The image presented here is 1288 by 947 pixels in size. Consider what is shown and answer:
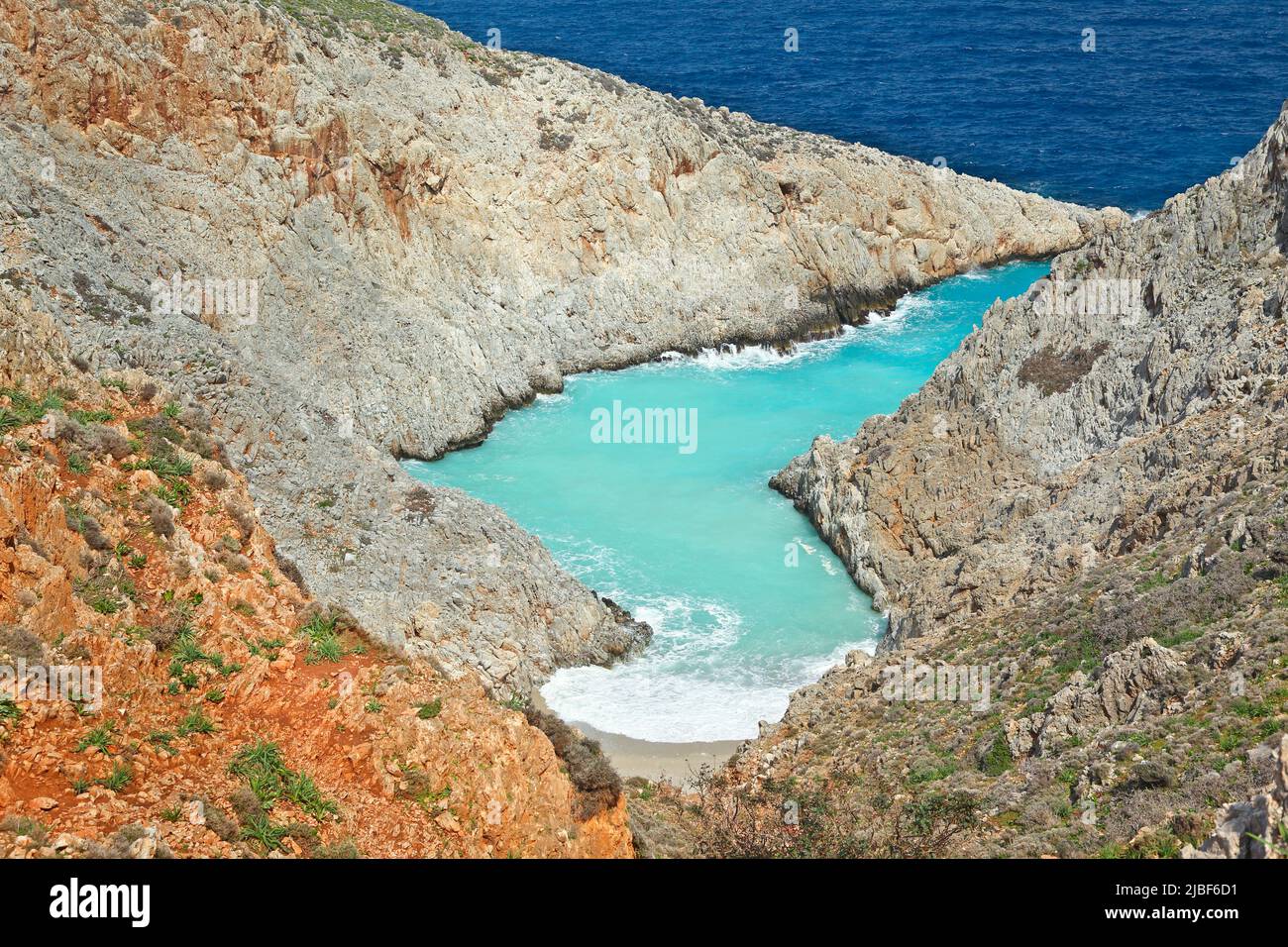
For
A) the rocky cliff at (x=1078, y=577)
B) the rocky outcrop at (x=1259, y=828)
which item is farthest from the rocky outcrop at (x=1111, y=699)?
the rocky outcrop at (x=1259, y=828)

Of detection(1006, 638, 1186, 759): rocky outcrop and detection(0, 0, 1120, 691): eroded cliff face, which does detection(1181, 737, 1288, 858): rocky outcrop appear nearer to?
detection(1006, 638, 1186, 759): rocky outcrop

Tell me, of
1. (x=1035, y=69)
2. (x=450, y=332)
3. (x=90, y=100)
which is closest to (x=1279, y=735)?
(x=450, y=332)

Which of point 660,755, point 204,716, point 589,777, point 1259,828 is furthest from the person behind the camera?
point 660,755

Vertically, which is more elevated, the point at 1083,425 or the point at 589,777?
the point at 1083,425

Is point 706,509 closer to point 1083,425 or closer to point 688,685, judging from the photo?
point 688,685

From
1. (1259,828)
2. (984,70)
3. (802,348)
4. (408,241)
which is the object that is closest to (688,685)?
(1259,828)

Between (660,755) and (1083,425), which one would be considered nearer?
(660,755)

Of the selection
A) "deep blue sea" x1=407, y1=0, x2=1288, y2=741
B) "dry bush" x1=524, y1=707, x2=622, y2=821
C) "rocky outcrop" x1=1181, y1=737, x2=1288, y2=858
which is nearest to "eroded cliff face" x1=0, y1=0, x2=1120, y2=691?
"deep blue sea" x1=407, y1=0, x2=1288, y2=741
